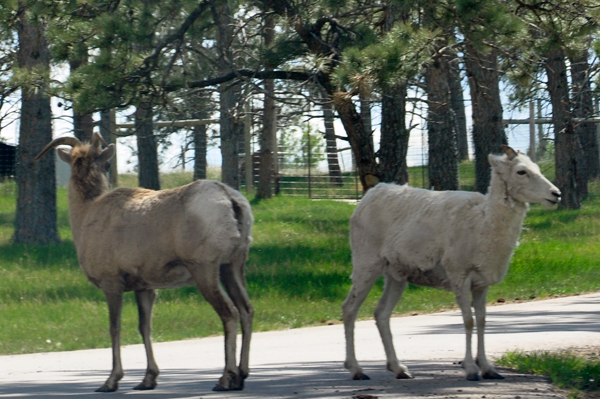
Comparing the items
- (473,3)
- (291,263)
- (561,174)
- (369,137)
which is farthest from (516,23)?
(561,174)

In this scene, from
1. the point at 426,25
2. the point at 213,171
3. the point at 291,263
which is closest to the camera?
the point at 426,25

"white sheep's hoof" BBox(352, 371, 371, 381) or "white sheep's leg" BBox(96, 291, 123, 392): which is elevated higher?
"white sheep's leg" BBox(96, 291, 123, 392)

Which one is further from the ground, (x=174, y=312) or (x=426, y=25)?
(x=426, y=25)

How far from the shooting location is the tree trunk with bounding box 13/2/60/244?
18922 mm

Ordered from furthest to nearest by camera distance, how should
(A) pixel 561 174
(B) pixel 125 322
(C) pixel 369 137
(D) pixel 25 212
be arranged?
(A) pixel 561 174 → (D) pixel 25 212 → (C) pixel 369 137 → (B) pixel 125 322

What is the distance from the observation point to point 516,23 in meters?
10.3

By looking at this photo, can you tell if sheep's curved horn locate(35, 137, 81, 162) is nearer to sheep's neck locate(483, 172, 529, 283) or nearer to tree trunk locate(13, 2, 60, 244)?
sheep's neck locate(483, 172, 529, 283)

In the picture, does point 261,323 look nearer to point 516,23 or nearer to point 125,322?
point 125,322

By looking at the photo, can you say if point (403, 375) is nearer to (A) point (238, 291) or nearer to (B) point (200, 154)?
(A) point (238, 291)

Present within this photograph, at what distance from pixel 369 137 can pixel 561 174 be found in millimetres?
10889

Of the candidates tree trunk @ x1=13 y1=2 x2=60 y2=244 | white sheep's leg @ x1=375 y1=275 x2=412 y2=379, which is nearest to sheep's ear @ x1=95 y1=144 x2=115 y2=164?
white sheep's leg @ x1=375 y1=275 x2=412 y2=379

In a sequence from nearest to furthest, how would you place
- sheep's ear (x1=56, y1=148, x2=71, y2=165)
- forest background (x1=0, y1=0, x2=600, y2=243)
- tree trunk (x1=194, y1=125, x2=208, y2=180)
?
1. sheep's ear (x1=56, y1=148, x2=71, y2=165)
2. forest background (x1=0, y1=0, x2=600, y2=243)
3. tree trunk (x1=194, y1=125, x2=208, y2=180)

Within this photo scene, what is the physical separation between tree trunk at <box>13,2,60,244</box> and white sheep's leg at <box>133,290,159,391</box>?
11.3m

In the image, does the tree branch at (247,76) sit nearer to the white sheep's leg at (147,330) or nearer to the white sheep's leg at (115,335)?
the white sheep's leg at (147,330)
